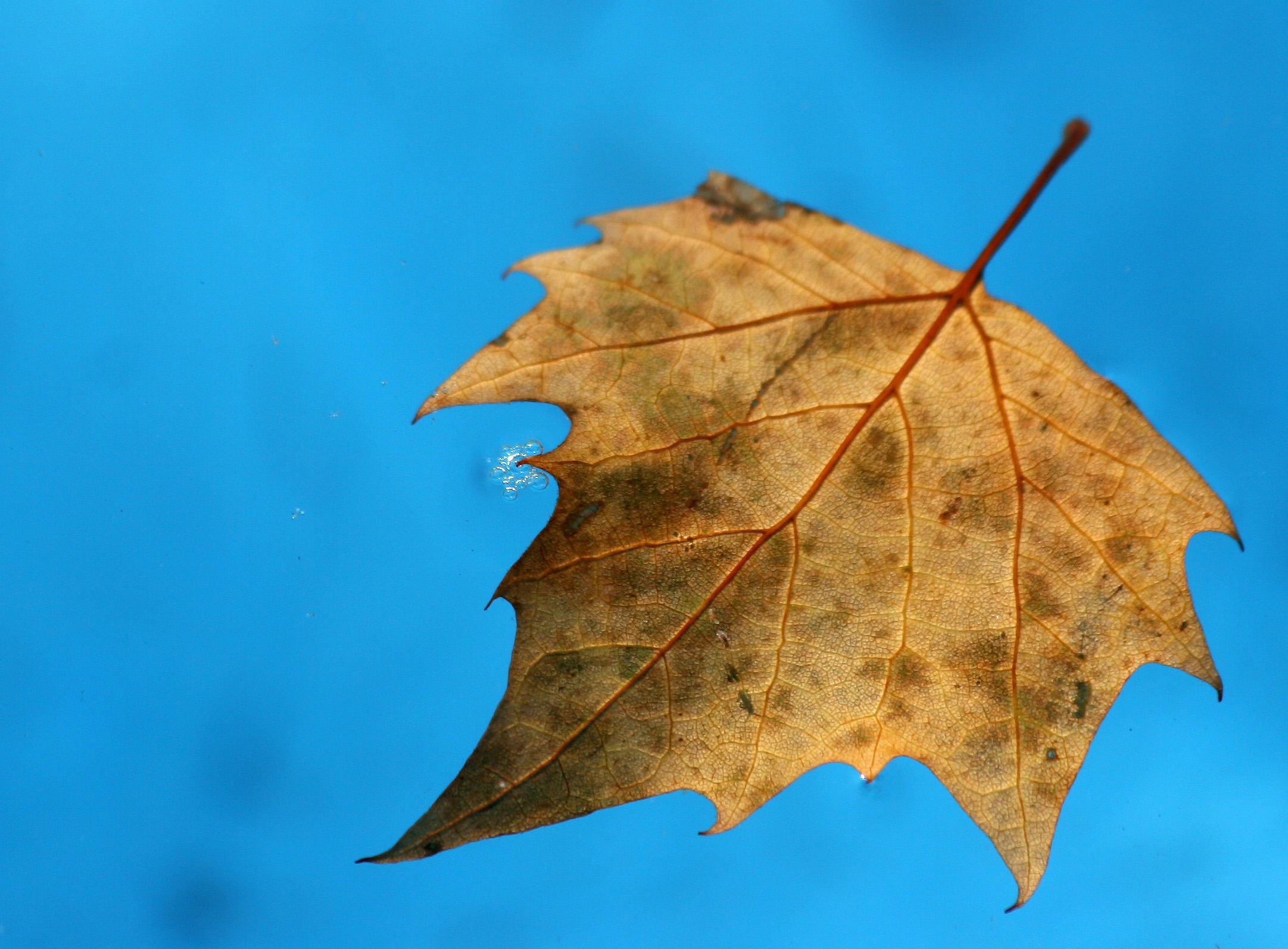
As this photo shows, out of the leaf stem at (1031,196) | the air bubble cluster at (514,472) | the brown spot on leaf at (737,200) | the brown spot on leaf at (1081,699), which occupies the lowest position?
the brown spot on leaf at (1081,699)

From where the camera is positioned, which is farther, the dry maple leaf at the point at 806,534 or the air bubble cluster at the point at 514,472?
the air bubble cluster at the point at 514,472

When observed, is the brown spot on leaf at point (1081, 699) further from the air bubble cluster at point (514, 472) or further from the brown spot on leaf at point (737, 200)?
the air bubble cluster at point (514, 472)

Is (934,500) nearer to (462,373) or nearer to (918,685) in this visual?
(918,685)

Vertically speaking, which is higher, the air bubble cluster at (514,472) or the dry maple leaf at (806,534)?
the air bubble cluster at (514,472)

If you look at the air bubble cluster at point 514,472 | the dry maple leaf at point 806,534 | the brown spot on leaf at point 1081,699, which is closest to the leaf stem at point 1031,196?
the dry maple leaf at point 806,534

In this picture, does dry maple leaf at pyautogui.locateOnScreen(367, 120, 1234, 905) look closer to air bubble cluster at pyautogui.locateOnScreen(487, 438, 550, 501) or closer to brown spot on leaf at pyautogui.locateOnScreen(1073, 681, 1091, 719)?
brown spot on leaf at pyautogui.locateOnScreen(1073, 681, 1091, 719)

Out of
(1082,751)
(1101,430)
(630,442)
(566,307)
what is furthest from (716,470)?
(1082,751)

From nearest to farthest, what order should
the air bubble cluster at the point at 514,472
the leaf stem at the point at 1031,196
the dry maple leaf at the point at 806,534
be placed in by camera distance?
the leaf stem at the point at 1031,196 → the dry maple leaf at the point at 806,534 → the air bubble cluster at the point at 514,472
